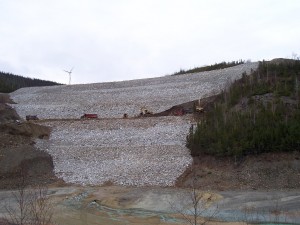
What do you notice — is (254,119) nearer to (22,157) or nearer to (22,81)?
(22,157)

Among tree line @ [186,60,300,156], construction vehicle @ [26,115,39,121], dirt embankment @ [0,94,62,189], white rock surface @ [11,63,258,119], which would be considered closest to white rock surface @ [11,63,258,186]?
white rock surface @ [11,63,258,119]

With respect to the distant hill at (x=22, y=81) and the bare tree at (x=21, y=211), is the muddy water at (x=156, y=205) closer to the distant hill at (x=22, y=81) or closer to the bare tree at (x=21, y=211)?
the bare tree at (x=21, y=211)

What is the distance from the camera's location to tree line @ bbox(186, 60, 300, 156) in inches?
831

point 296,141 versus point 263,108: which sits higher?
point 263,108

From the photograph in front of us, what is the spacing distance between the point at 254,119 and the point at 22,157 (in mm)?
12794

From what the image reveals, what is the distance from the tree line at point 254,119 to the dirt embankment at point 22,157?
26.7ft

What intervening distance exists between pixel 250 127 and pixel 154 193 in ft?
22.2

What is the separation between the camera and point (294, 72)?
95.2 ft

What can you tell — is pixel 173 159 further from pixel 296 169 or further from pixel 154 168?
pixel 296 169

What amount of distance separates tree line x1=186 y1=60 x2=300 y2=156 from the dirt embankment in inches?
320

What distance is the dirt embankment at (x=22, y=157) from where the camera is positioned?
2255 centimetres

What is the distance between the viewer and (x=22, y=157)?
78.3 feet

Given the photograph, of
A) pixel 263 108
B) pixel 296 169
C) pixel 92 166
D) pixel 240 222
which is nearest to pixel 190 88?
pixel 263 108

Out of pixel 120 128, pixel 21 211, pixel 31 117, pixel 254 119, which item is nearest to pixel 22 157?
pixel 120 128
